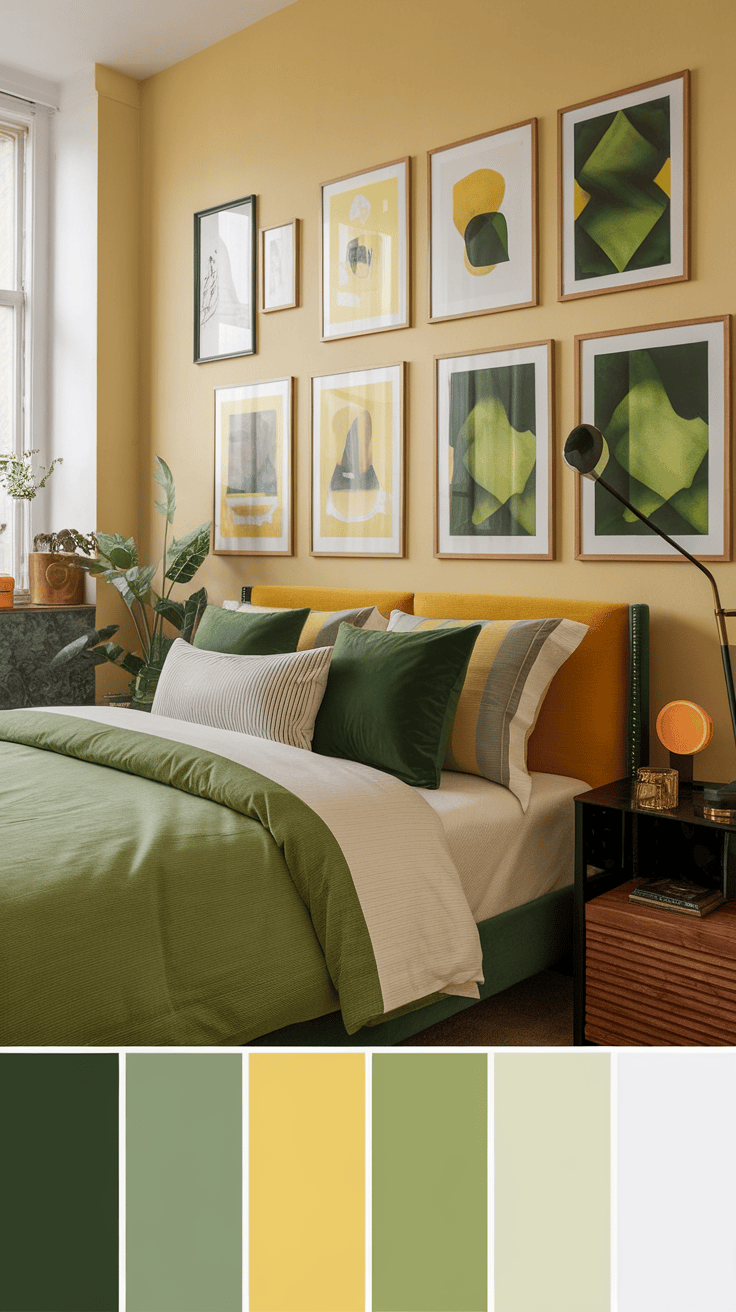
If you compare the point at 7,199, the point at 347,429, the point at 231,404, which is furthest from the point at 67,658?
the point at 7,199

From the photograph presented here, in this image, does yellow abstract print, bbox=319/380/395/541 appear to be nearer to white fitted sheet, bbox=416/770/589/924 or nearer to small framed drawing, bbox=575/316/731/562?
small framed drawing, bbox=575/316/731/562

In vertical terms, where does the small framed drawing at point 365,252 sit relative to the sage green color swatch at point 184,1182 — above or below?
above

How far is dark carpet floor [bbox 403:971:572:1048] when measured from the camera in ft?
8.05

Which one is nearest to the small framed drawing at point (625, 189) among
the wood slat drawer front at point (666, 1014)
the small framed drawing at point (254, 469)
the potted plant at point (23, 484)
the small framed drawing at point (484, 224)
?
the small framed drawing at point (484, 224)

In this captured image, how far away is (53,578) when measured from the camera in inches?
171

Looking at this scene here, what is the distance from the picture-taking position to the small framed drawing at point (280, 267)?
3.78m

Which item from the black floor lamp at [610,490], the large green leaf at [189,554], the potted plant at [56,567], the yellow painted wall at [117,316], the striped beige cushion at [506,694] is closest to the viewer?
the black floor lamp at [610,490]

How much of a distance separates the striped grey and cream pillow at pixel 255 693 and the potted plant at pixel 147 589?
1.09 m

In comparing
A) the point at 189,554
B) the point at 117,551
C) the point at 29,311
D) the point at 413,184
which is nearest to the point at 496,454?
the point at 413,184

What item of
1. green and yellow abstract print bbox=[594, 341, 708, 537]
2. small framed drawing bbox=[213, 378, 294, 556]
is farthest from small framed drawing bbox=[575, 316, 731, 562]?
small framed drawing bbox=[213, 378, 294, 556]

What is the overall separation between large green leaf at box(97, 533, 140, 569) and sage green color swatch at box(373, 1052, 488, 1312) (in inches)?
127

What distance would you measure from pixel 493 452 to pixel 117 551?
65.0 inches

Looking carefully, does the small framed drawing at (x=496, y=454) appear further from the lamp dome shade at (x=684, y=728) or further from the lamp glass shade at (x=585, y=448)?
the lamp dome shade at (x=684, y=728)

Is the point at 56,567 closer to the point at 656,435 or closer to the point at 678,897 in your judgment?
the point at 656,435
